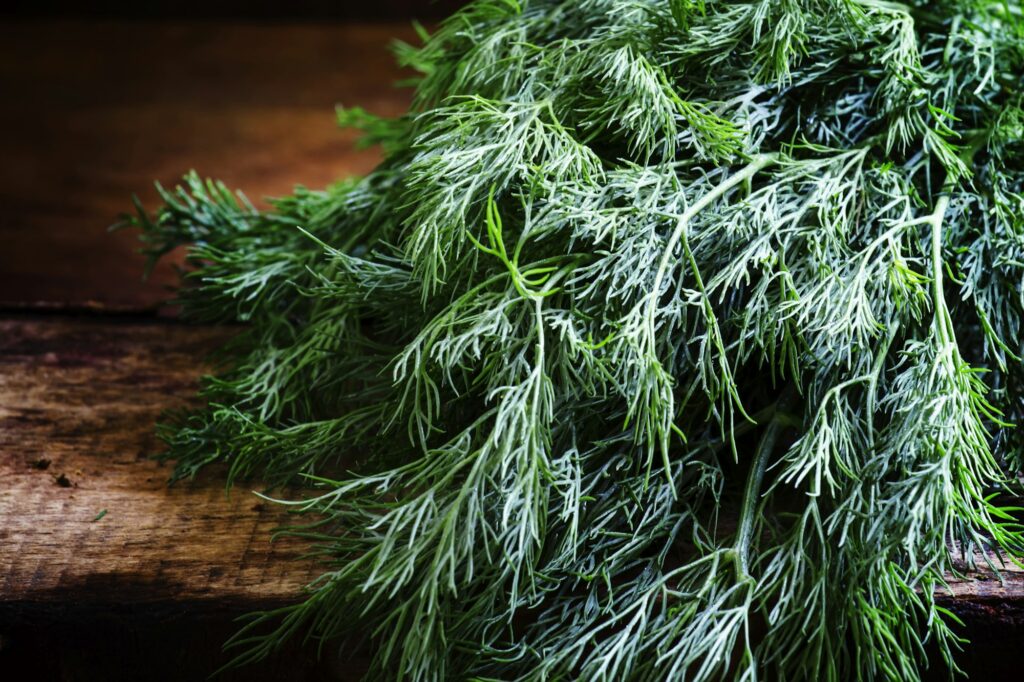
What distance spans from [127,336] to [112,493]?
1.13 ft

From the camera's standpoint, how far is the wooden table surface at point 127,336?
0.94m

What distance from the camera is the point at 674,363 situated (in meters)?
0.94

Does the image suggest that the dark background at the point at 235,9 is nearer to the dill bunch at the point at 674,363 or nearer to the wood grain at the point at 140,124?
the wood grain at the point at 140,124

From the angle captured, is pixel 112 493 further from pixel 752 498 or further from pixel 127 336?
pixel 752 498

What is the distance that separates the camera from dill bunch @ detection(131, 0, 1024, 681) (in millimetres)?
837

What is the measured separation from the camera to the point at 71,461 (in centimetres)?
113

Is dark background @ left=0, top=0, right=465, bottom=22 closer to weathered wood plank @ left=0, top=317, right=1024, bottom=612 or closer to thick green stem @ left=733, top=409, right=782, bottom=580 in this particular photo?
weathered wood plank @ left=0, top=317, right=1024, bottom=612

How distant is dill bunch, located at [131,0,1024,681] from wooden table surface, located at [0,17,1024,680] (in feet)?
0.21

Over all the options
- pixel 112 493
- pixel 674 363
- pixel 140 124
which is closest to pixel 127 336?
pixel 112 493

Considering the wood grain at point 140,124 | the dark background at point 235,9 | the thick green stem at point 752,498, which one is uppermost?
the dark background at point 235,9

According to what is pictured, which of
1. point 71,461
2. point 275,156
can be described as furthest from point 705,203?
point 275,156

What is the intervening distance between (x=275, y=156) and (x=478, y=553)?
4.42ft

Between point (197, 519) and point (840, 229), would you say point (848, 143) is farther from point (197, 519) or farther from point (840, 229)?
point (197, 519)

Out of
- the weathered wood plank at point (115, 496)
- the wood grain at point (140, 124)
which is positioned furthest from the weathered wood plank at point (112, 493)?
the wood grain at point (140, 124)
